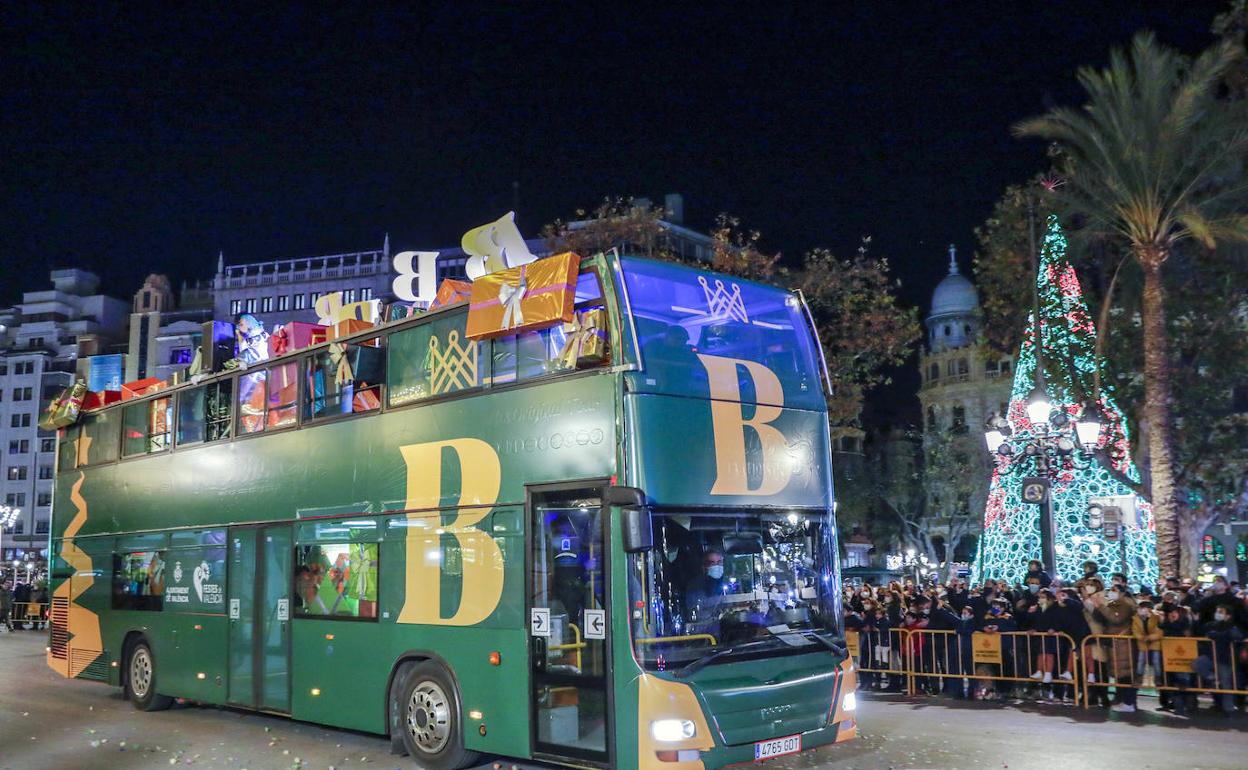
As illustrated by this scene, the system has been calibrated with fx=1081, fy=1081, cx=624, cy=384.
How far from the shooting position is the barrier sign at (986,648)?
15195 millimetres

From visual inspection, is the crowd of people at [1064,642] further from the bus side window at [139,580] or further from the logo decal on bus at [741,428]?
the bus side window at [139,580]

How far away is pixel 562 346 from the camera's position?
928 centimetres

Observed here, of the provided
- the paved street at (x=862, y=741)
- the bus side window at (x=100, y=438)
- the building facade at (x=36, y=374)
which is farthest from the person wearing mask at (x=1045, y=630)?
the building facade at (x=36, y=374)

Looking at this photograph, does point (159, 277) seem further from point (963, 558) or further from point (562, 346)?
point (562, 346)

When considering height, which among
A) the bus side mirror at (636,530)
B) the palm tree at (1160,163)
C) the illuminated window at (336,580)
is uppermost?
the palm tree at (1160,163)

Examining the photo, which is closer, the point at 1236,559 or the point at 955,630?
the point at 955,630

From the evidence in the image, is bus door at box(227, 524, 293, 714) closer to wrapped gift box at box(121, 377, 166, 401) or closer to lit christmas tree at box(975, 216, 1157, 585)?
wrapped gift box at box(121, 377, 166, 401)

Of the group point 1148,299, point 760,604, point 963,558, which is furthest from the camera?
point 963,558

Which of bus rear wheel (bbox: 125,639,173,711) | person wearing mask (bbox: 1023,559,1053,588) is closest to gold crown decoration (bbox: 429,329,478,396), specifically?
bus rear wheel (bbox: 125,639,173,711)

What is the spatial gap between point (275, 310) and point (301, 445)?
86.5 metres

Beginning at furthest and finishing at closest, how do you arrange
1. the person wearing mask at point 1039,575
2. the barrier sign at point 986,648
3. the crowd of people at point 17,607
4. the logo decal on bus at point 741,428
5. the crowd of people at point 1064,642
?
the crowd of people at point 17,607 < the person wearing mask at point 1039,575 < the barrier sign at point 986,648 < the crowd of people at point 1064,642 < the logo decal on bus at point 741,428

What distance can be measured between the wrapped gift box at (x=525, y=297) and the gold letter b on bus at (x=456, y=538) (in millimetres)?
1128

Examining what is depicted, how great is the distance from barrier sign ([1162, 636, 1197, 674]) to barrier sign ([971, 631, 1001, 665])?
2.13m

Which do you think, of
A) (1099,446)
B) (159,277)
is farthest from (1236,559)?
(159,277)
